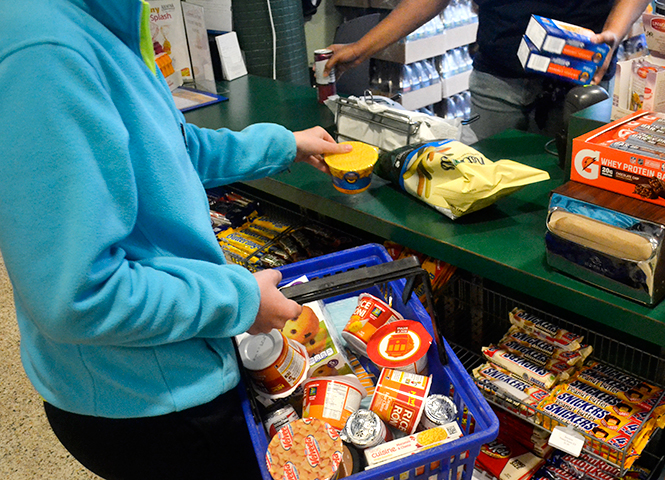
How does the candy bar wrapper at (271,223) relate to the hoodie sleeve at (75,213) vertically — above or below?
below

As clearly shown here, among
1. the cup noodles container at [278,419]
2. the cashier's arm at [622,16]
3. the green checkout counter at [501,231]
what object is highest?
the cashier's arm at [622,16]

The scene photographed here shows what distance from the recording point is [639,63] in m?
1.33

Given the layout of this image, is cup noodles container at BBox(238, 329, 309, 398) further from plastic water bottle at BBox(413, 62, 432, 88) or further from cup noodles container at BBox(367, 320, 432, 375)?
plastic water bottle at BBox(413, 62, 432, 88)

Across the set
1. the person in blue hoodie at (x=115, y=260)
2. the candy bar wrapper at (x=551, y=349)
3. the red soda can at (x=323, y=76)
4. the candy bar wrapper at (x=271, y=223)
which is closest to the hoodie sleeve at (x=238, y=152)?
the person in blue hoodie at (x=115, y=260)

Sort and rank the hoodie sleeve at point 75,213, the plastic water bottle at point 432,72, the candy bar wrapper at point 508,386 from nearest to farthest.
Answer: the hoodie sleeve at point 75,213
the candy bar wrapper at point 508,386
the plastic water bottle at point 432,72

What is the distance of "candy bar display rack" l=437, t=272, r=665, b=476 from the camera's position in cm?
142

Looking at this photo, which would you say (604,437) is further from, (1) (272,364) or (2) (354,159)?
(2) (354,159)

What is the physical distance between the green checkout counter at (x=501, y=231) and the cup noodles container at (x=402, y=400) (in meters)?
0.35

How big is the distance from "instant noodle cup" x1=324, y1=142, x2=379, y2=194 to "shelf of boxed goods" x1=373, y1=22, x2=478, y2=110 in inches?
99.5

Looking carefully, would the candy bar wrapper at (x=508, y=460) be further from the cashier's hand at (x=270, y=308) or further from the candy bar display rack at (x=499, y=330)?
the cashier's hand at (x=270, y=308)

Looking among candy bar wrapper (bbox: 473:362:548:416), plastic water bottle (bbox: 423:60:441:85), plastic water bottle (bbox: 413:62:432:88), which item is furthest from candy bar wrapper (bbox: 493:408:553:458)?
plastic water bottle (bbox: 423:60:441:85)

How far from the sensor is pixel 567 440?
4.25ft

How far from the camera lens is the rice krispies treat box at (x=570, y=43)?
5.12 ft

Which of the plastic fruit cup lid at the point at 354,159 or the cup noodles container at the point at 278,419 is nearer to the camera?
the cup noodles container at the point at 278,419
